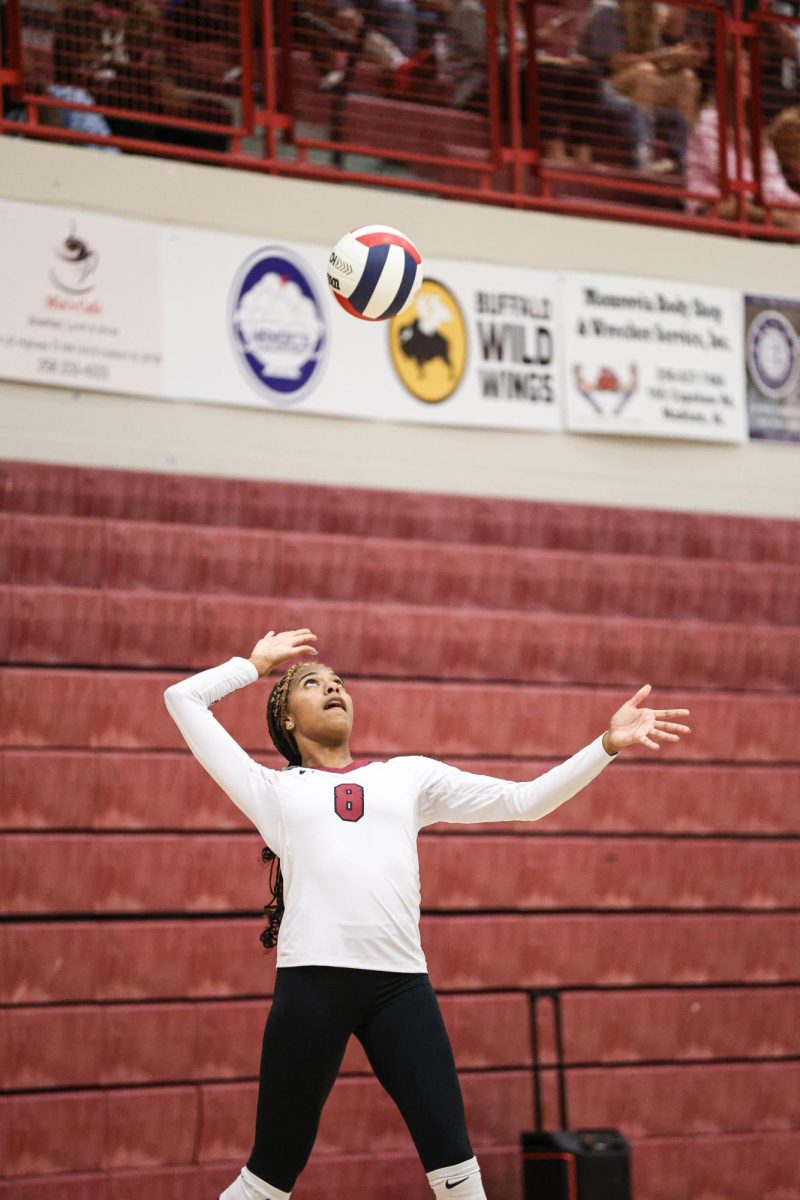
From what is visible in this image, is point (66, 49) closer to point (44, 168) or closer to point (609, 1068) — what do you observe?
point (44, 168)

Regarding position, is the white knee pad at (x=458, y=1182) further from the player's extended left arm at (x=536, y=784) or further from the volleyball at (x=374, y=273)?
the volleyball at (x=374, y=273)

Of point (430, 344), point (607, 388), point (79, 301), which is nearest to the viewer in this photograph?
point (79, 301)

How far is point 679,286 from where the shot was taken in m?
8.32

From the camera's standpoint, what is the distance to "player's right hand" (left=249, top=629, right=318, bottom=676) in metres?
4.32

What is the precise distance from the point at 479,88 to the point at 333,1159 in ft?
17.8

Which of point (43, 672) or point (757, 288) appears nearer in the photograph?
point (43, 672)

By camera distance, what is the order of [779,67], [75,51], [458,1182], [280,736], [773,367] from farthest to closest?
1. [779,67]
2. [773,367]
3. [75,51]
4. [280,736]
5. [458,1182]

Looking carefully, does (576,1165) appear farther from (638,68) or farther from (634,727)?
(638,68)

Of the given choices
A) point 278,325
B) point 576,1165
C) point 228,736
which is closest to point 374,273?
point 278,325

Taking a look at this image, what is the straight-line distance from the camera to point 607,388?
26.5 ft

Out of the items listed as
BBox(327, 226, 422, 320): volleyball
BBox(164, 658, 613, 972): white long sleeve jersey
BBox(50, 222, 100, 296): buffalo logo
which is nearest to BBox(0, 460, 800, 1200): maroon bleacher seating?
BBox(50, 222, 100, 296): buffalo logo

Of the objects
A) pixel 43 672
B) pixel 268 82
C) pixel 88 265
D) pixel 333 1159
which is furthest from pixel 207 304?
pixel 333 1159

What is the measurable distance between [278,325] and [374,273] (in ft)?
5.96

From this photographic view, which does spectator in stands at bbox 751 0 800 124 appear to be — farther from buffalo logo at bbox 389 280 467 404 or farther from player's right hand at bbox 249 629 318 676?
player's right hand at bbox 249 629 318 676
